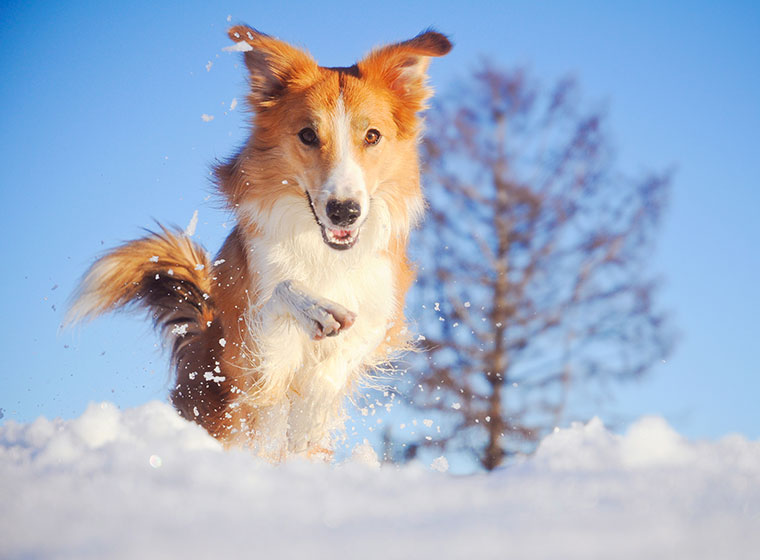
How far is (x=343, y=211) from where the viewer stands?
3.49 meters

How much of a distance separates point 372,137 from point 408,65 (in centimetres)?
68

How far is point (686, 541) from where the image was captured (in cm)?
158

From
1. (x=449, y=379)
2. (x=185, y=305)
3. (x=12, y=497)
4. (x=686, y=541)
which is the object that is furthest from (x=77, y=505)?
(x=449, y=379)

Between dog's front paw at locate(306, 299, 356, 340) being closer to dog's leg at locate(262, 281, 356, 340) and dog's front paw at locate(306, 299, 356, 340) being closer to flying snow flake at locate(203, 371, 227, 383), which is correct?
dog's leg at locate(262, 281, 356, 340)

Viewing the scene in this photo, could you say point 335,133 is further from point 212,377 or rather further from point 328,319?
point 212,377

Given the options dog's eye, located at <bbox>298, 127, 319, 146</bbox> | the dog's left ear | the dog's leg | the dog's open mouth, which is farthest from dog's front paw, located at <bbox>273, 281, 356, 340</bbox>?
the dog's left ear

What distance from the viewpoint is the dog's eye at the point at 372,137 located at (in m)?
3.80

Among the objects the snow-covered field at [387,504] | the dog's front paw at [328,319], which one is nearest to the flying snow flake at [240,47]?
the dog's front paw at [328,319]

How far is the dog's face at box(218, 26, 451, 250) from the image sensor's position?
142 inches

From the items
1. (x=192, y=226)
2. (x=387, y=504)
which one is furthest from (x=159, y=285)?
(x=387, y=504)

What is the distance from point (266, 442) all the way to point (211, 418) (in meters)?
0.44

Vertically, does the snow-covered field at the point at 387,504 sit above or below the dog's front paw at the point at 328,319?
below

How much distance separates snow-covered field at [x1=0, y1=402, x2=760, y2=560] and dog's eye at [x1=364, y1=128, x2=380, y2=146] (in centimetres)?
202

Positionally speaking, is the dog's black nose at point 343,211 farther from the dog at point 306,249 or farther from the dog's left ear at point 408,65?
the dog's left ear at point 408,65
